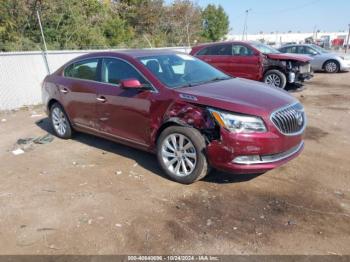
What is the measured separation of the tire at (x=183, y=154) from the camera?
13.1 feet

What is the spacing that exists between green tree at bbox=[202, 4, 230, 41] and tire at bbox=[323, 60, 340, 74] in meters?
22.9

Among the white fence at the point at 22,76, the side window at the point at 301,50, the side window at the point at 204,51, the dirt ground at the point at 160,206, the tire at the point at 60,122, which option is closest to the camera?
the dirt ground at the point at 160,206

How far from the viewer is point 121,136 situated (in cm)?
497

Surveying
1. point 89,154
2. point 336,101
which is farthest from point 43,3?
point 336,101

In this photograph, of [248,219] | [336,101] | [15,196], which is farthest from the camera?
[336,101]

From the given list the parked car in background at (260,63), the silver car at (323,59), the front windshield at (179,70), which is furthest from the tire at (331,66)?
the front windshield at (179,70)

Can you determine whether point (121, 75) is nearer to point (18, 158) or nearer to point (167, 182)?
point (167, 182)

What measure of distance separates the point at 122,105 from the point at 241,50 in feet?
24.3

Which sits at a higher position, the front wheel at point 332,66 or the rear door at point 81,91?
the rear door at point 81,91

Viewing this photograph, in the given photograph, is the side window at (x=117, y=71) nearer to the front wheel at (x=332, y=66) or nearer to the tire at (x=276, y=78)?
the tire at (x=276, y=78)

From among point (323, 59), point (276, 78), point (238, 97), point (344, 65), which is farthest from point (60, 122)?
point (344, 65)

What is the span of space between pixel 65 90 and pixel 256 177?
3.59m

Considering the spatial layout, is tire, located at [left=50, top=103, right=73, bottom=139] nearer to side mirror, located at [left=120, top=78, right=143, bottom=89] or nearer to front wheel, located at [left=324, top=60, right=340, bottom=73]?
side mirror, located at [left=120, top=78, right=143, bottom=89]

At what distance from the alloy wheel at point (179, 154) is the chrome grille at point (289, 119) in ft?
3.38
